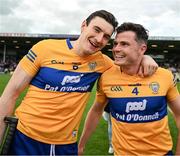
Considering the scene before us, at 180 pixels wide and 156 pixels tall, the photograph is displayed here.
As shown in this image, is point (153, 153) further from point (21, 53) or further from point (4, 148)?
point (21, 53)

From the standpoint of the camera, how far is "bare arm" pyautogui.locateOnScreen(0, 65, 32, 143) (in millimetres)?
3102

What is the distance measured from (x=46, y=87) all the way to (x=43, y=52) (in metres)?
0.29

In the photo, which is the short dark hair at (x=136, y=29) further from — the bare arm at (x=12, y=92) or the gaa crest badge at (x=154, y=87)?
the bare arm at (x=12, y=92)

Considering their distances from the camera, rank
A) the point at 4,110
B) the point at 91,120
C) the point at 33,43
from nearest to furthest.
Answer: the point at 4,110 < the point at 91,120 < the point at 33,43

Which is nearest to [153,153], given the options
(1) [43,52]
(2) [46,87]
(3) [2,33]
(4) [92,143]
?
(2) [46,87]

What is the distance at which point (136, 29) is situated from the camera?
11.1 ft

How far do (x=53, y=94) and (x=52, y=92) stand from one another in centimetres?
2

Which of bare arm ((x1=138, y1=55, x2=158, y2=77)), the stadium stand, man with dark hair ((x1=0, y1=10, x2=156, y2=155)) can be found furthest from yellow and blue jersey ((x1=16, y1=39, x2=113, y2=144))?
the stadium stand

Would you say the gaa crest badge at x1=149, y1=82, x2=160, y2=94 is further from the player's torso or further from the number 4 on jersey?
the number 4 on jersey

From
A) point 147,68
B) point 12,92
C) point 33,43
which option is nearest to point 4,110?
point 12,92

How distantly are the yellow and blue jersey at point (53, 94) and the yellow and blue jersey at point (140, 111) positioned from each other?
0.30 m

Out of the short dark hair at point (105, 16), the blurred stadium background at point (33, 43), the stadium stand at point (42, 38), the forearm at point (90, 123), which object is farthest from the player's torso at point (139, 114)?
the stadium stand at point (42, 38)

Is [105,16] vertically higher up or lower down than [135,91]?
higher up

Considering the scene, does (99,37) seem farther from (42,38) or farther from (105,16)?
(42,38)
